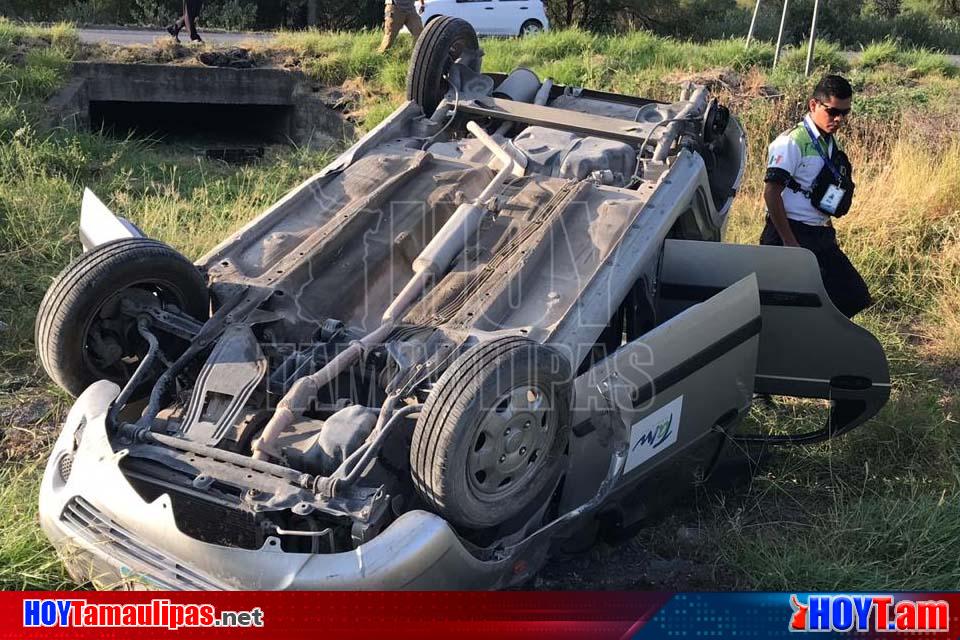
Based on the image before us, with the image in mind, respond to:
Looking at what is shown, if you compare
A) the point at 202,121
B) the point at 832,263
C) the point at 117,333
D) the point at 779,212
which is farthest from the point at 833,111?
the point at 202,121

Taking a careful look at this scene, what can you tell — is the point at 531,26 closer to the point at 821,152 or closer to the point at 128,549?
the point at 821,152

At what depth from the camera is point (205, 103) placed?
38.2 ft

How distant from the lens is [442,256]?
434cm

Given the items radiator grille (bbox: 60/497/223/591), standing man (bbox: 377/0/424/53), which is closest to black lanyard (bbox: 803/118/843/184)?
radiator grille (bbox: 60/497/223/591)

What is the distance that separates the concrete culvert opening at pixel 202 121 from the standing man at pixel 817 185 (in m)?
7.82

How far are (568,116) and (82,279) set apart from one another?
8.78ft

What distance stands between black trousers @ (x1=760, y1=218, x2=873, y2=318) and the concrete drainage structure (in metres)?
6.70

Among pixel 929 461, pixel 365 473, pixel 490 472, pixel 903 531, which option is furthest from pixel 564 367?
pixel 929 461

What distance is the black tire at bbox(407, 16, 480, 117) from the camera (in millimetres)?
5602

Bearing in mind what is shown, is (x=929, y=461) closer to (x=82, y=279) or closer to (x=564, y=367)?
(x=564, y=367)

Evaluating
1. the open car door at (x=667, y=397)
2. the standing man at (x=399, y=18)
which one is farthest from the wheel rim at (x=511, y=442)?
the standing man at (x=399, y=18)

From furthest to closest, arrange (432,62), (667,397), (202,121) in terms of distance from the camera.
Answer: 1. (202,121)
2. (432,62)
3. (667,397)

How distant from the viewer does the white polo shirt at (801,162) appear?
493 centimetres

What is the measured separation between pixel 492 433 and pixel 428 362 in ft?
1.64
